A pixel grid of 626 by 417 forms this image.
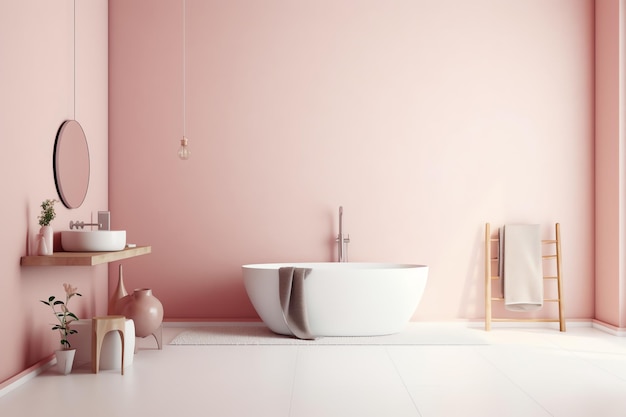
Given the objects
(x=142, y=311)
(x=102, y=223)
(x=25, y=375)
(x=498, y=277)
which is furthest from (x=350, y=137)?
(x=25, y=375)

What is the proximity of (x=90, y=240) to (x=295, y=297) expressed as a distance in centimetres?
156

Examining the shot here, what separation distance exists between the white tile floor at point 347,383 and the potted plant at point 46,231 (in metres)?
0.75

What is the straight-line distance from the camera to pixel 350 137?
20.6 feet

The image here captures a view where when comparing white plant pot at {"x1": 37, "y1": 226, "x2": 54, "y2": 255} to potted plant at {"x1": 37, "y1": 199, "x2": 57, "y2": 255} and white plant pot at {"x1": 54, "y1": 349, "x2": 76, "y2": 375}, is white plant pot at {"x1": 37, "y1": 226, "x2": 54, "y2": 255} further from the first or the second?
white plant pot at {"x1": 54, "y1": 349, "x2": 76, "y2": 375}

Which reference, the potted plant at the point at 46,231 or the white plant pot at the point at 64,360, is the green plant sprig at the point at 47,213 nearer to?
the potted plant at the point at 46,231

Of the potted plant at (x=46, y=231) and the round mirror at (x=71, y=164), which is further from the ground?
the round mirror at (x=71, y=164)

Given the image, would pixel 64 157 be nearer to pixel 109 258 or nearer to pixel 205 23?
pixel 109 258

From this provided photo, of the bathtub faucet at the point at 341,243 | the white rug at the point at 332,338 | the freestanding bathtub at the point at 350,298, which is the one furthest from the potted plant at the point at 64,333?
the bathtub faucet at the point at 341,243

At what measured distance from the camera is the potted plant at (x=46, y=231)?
427 cm

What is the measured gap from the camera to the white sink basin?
15.0 ft

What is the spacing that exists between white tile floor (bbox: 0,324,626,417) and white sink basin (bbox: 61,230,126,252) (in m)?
0.77

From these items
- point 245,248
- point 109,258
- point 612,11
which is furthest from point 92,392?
point 612,11

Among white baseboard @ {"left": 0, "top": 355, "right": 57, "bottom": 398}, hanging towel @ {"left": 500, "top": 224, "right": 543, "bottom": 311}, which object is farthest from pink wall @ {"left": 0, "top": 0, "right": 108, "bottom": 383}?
hanging towel @ {"left": 500, "top": 224, "right": 543, "bottom": 311}

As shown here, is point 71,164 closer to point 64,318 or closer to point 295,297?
point 64,318
